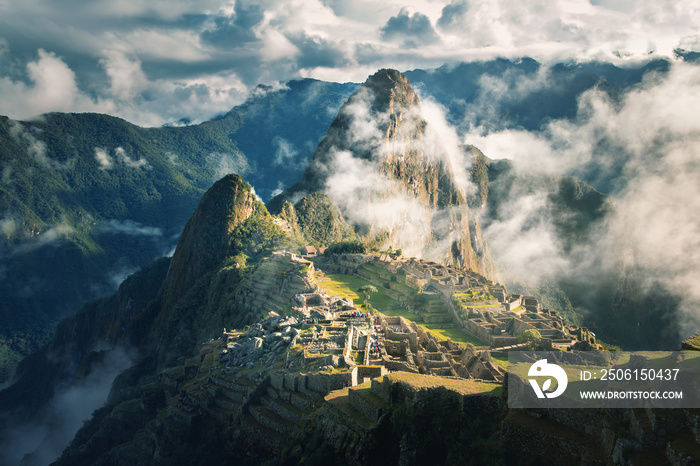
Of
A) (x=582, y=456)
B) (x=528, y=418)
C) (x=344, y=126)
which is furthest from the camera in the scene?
(x=344, y=126)

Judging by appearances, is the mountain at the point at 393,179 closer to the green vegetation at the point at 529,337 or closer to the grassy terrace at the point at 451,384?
the green vegetation at the point at 529,337

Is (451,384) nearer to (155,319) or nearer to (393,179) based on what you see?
(155,319)

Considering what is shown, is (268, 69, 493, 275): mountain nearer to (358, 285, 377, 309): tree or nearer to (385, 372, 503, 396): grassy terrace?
(358, 285, 377, 309): tree

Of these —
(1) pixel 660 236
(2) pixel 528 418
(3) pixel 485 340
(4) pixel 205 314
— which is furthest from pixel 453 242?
(2) pixel 528 418

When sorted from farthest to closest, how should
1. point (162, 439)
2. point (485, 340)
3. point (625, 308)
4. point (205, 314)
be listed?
point (625, 308) < point (205, 314) < point (485, 340) < point (162, 439)

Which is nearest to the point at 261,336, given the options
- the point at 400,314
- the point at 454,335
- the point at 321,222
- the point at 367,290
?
the point at 454,335

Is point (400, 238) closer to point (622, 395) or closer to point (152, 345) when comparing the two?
point (152, 345)

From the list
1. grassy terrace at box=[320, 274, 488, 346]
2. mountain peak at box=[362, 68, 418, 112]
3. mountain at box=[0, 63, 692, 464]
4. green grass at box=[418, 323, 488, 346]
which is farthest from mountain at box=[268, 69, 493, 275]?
green grass at box=[418, 323, 488, 346]

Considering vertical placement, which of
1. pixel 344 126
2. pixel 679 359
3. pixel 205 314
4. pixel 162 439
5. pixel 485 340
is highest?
pixel 344 126
